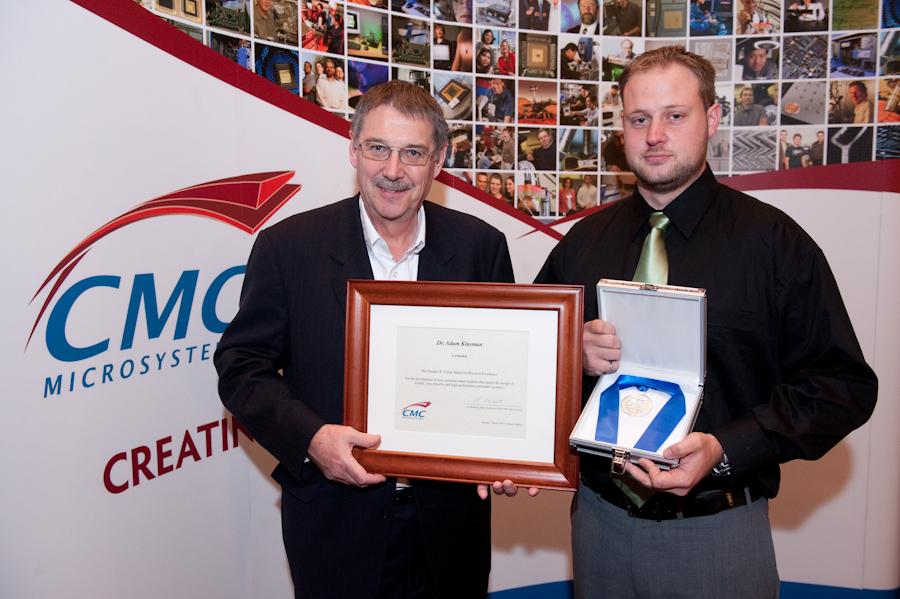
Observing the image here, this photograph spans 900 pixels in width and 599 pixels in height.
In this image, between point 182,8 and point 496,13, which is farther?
point 496,13

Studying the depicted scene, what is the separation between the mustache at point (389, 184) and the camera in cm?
201

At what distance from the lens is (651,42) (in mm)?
3320

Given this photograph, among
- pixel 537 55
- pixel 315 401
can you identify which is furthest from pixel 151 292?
pixel 537 55

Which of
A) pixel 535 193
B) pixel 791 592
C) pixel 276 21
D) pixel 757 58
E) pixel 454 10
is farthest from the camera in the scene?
pixel 791 592

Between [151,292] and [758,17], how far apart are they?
3.34 m

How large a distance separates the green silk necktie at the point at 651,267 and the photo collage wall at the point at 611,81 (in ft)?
4.50

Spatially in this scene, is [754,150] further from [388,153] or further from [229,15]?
[229,15]

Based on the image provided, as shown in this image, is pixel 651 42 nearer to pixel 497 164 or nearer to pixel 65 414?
pixel 497 164

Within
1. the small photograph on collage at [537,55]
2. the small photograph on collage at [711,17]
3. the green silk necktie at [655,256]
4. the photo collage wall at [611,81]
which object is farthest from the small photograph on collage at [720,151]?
the green silk necktie at [655,256]

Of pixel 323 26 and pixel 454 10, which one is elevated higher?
pixel 454 10

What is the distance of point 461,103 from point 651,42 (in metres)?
1.15

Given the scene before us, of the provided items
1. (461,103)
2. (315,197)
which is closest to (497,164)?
(461,103)

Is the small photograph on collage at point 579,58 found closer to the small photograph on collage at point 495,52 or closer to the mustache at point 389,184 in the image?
the small photograph on collage at point 495,52

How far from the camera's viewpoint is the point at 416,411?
178 centimetres
